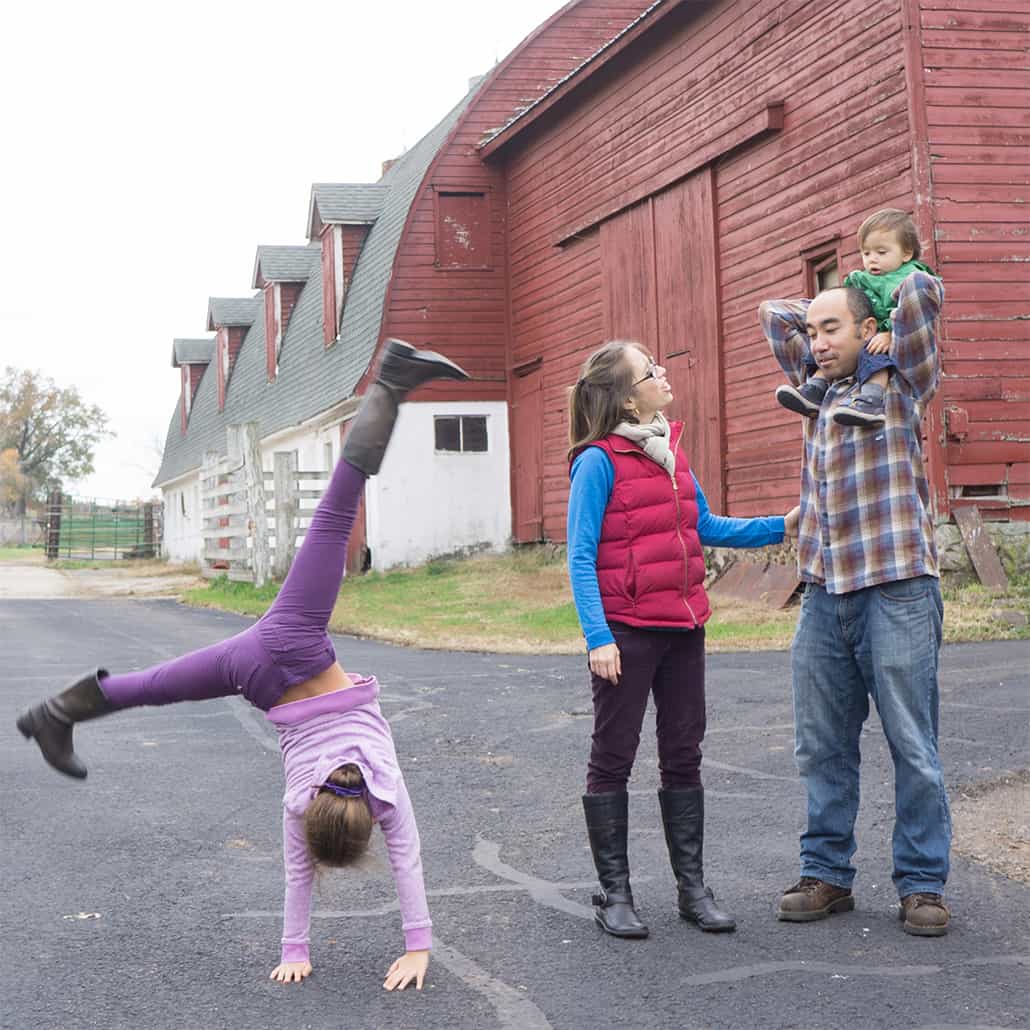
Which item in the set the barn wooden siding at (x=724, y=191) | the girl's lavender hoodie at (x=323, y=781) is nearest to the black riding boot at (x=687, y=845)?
the girl's lavender hoodie at (x=323, y=781)

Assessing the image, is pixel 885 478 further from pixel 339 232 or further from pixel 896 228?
pixel 339 232

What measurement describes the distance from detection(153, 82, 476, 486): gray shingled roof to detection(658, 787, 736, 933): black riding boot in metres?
17.3

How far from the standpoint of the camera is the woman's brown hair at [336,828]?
3.39 m

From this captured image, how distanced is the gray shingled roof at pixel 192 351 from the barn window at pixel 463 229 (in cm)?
1841

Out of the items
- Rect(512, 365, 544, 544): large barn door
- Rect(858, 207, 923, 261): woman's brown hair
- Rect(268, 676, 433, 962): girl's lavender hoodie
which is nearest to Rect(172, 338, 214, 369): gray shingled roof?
Rect(512, 365, 544, 544): large barn door

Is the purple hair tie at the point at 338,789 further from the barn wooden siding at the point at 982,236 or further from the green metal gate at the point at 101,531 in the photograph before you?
the green metal gate at the point at 101,531

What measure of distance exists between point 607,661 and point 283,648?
0.93m

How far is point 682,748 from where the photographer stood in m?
4.16

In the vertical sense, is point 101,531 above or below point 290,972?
above

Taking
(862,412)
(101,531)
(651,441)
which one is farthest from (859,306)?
(101,531)

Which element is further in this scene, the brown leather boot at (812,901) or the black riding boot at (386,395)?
the brown leather boot at (812,901)

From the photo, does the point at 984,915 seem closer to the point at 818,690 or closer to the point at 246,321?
the point at 818,690

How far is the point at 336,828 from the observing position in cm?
339

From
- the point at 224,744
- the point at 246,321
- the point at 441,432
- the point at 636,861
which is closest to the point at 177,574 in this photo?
the point at 246,321
